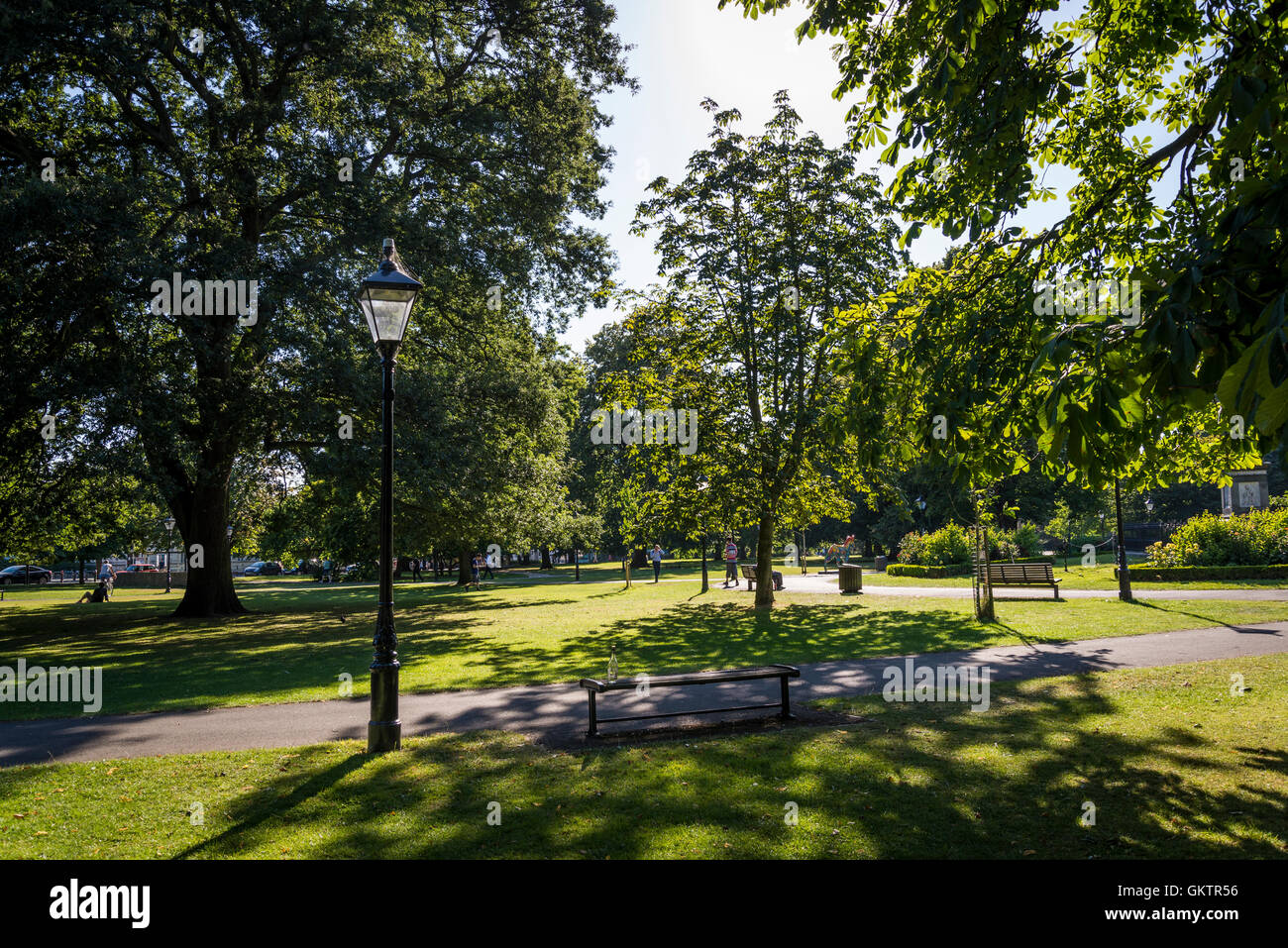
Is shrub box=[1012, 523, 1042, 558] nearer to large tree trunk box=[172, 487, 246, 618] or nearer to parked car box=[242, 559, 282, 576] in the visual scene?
large tree trunk box=[172, 487, 246, 618]

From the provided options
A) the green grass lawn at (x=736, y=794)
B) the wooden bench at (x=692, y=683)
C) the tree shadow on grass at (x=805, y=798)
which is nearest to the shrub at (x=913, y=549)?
the green grass lawn at (x=736, y=794)

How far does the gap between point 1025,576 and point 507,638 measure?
16123mm

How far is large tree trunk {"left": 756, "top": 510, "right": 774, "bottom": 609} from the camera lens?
2131cm

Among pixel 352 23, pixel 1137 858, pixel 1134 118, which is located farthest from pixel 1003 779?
pixel 352 23

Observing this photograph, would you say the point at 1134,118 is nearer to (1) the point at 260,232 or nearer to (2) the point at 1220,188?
(2) the point at 1220,188

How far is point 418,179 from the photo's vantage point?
74.7ft

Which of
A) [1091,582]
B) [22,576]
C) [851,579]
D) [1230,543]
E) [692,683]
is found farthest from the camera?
[22,576]

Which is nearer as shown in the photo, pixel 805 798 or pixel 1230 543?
pixel 805 798

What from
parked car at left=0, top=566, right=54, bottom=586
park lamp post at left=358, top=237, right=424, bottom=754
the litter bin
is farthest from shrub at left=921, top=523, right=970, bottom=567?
parked car at left=0, top=566, right=54, bottom=586

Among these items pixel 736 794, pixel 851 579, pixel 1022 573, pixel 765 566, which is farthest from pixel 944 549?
pixel 736 794

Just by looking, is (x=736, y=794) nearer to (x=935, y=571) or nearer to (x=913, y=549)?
(x=935, y=571)

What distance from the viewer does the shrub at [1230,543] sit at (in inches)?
923

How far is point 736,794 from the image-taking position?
5.69 meters

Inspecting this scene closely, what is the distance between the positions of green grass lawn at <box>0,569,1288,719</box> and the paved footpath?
2.36 ft
